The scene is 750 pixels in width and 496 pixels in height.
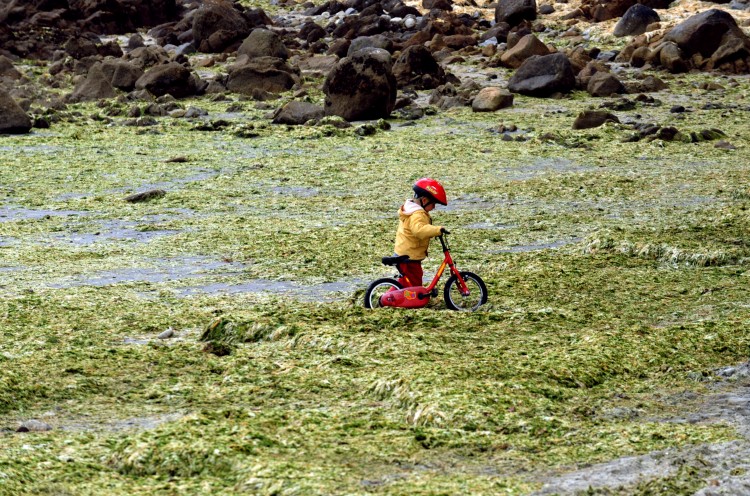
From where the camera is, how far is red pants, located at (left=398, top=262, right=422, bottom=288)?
1066cm

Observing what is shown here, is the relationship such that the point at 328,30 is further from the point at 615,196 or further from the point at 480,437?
the point at 480,437

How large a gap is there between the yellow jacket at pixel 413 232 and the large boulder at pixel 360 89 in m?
18.8

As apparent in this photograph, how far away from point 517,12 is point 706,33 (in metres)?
13.6

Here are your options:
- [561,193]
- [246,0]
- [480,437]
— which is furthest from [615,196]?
[246,0]

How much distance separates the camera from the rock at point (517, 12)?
50.2m

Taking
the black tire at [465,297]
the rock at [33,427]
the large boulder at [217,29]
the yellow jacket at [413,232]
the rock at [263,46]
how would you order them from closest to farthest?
the rock at [33,427]
the yellow jacket at [413,232]
the black tire at [465,297]
the rock at [263,46]
the large boulder at [217,29]

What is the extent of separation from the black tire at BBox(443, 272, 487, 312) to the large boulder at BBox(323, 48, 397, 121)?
1858cm

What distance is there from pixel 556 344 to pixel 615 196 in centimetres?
924

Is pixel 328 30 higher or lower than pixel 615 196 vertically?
lower

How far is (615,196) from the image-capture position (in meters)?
18.2

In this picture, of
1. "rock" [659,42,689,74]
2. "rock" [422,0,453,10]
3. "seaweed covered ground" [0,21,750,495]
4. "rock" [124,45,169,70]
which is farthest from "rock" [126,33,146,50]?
"seaweed covered ground" [0,21,750,495]

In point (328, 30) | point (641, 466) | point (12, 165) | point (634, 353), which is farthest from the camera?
point (328, 30)

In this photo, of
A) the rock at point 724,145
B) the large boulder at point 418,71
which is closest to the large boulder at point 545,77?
the large boulder at point 418,71

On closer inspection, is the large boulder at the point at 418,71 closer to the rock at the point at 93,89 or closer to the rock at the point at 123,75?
the rock at the point at 123,75
